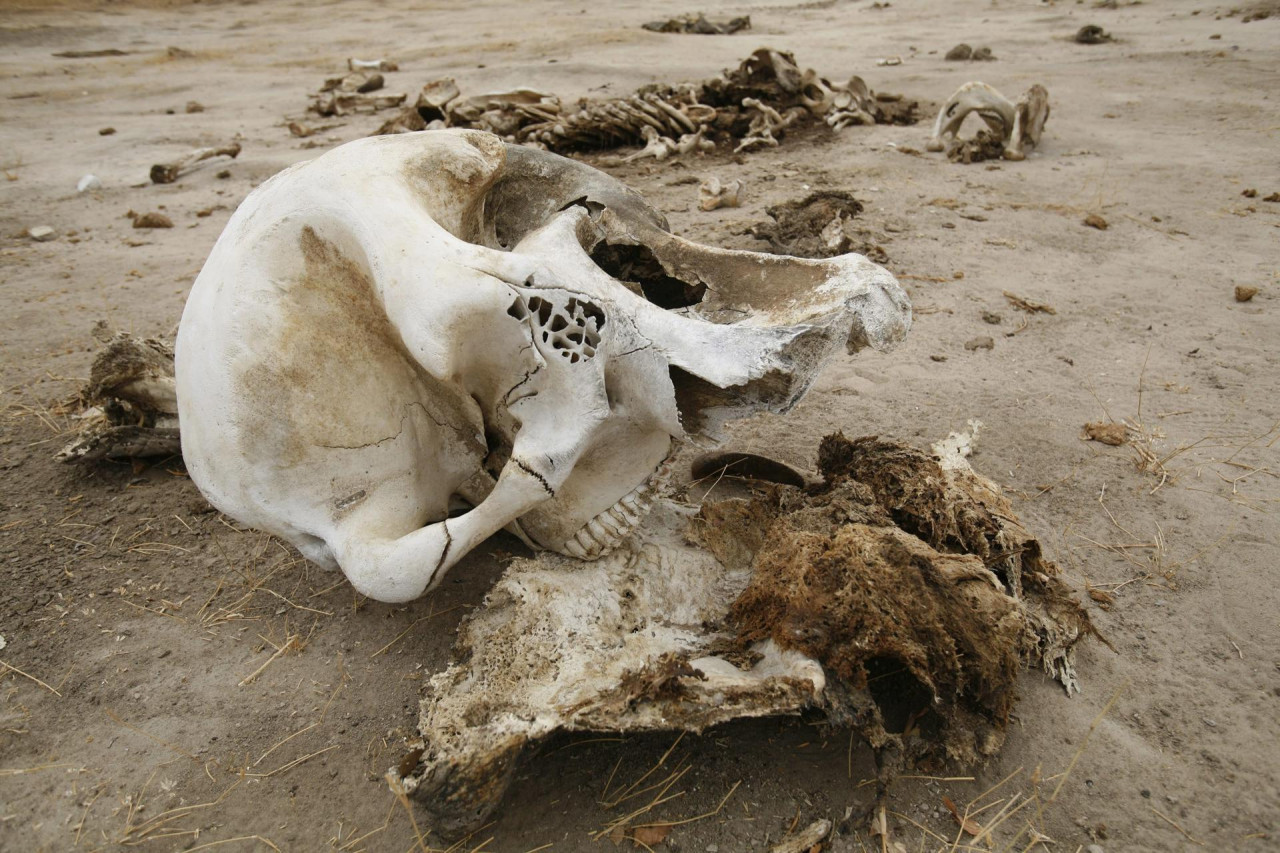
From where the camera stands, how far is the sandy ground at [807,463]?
189cm

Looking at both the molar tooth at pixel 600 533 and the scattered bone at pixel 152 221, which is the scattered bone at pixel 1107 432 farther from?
the scattered bone at pixel 152 221

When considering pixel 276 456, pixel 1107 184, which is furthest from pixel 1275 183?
pixel 276 456

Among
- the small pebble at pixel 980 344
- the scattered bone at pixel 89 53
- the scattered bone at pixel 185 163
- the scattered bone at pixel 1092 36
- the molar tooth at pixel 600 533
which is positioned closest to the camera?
the molar tooth at pixel 600 533

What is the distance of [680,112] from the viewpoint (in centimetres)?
693

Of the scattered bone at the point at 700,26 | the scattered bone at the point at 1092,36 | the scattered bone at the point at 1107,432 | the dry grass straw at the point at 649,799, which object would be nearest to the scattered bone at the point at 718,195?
the scattered bone at the point at 1107,432

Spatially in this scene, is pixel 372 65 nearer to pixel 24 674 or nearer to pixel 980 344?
pixel 980 344

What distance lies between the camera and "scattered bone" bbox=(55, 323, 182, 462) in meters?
3.03

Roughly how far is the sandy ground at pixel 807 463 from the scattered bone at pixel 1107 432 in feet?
0.16

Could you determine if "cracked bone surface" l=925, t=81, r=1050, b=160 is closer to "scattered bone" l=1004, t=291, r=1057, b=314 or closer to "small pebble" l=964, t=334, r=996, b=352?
"scattered bone" l=1004, t=291, r=1057, b=314

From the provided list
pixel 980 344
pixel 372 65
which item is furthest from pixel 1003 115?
pixel 372 65

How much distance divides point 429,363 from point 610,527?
69 centimetres

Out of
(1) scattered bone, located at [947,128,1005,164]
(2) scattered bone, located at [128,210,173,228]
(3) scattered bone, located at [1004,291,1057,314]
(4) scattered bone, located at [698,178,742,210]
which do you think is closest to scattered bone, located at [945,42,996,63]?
(1) scattered bone, located at [947,128,1005,164]

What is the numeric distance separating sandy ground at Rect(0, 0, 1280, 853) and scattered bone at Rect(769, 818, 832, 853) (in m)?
0.04

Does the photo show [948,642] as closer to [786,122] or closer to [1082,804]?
[1082,804]
